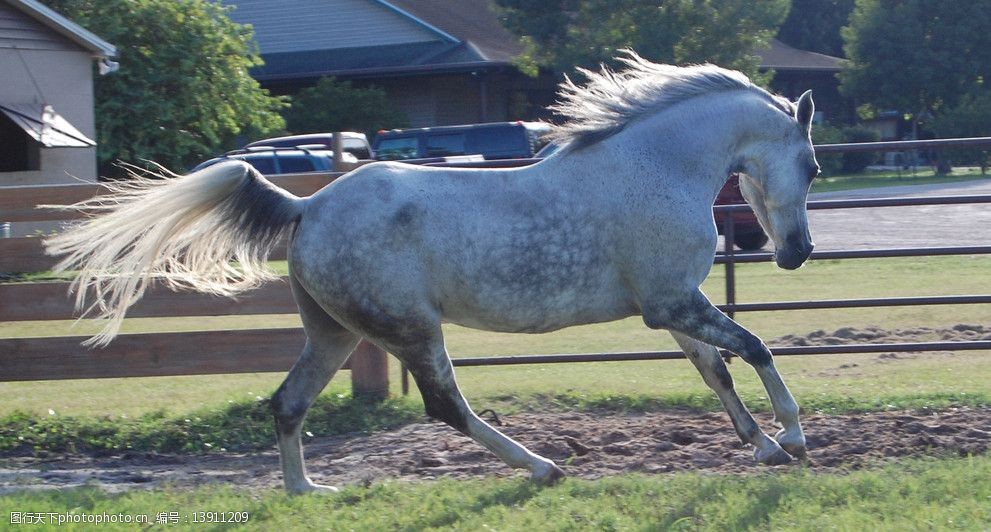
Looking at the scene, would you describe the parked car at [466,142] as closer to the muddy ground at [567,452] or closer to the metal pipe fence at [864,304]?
the metal pipe fence at [864,304]

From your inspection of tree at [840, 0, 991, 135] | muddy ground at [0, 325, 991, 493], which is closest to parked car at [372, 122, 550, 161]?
muddy ground at [0, 325, 991, 493]

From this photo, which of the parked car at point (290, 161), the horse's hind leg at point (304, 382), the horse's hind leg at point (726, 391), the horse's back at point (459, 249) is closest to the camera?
the horse's back at point (459, 249)

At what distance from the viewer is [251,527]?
15.8 feet

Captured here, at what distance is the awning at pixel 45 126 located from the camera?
19.2 metres

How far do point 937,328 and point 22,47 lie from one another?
1599 cm

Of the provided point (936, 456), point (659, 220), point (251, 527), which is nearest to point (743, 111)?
point (659, 220)

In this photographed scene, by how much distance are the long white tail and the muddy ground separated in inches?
45.3

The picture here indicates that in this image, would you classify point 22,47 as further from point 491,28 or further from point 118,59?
point 491,28

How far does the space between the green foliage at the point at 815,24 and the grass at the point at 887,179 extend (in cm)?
1802

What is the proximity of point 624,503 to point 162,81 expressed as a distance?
20.6 m

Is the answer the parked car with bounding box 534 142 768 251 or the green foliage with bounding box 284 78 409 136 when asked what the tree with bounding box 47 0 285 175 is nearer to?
the green foliage with bounding box 284 78 409 136

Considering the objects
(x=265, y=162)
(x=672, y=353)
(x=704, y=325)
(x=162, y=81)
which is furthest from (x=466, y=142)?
(x=704, y=325)

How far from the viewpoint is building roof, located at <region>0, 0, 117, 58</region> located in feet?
63.8

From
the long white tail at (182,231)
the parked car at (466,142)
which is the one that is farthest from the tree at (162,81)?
the long white tail at (182,231)
